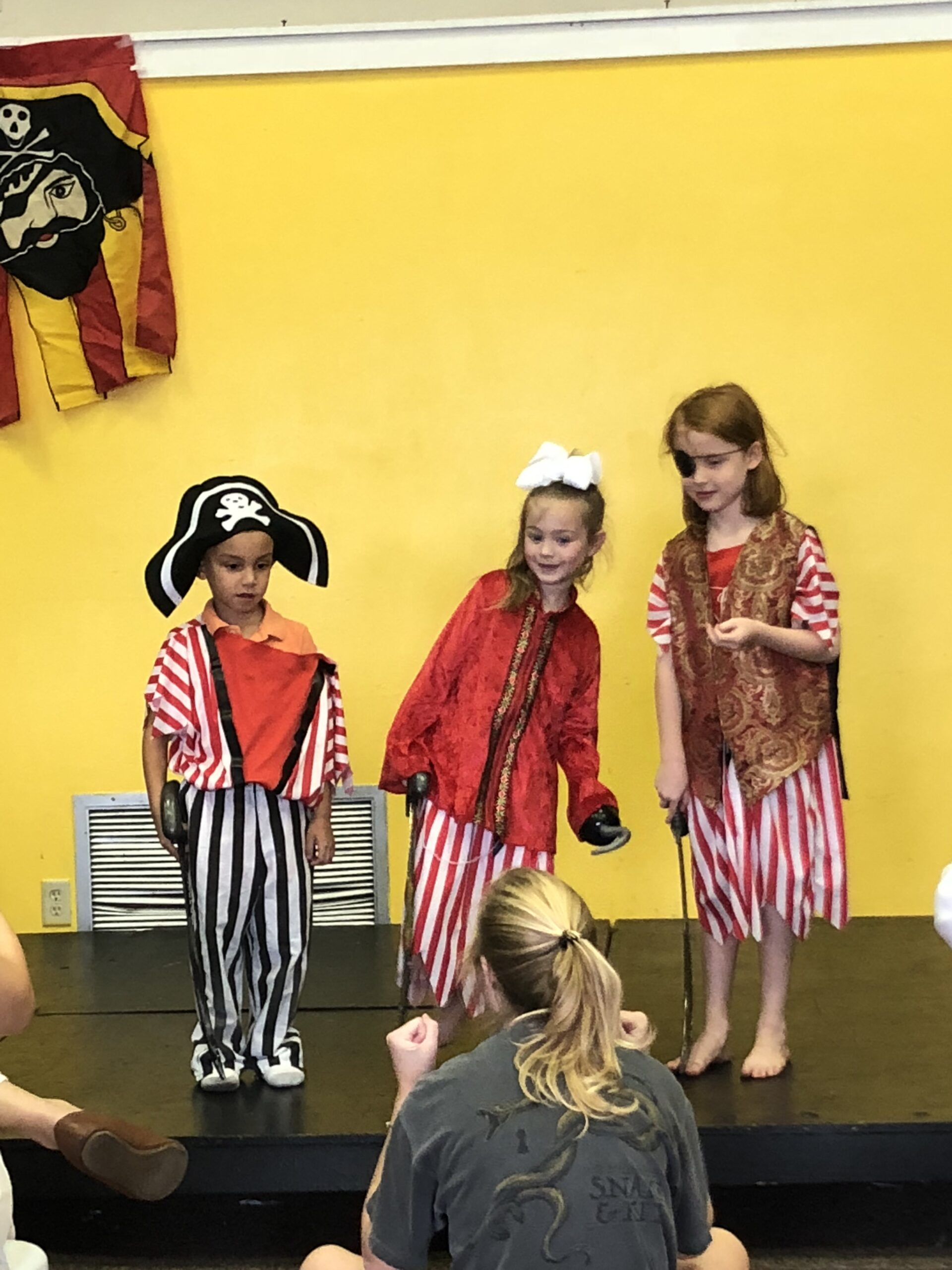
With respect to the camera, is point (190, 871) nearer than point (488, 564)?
Yes

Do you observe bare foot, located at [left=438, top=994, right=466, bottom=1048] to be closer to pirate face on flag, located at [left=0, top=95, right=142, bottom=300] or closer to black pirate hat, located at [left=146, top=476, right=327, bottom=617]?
black pirate hat, located at [left=146, top=476, right=327, bottom=617]

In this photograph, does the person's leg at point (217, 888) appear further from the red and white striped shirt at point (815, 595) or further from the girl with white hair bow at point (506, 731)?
the red and white striped shirt at point (815, 595)

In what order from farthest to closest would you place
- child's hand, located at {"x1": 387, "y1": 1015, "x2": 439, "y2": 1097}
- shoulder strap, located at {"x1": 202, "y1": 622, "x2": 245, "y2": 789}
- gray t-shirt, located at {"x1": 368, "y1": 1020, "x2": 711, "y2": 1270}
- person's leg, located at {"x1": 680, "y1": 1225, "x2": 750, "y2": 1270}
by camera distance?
shoulder strap, located at {"x1": 202, "y1": 622, "x2": 245, "y2": 789}, person's leg, located at {"x1": 680, "y1": 1225, "x2": 750, "y2": 1270}, child's hand, located at {"x1": 387, "y1": 1015, "x2": 439, "y2": 1097}, gray t-shirt, located at {"x1": 368, "y1": 1020, "x2": 711, "y2": 1270}

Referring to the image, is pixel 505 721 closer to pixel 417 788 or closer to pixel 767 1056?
pixel 417 788

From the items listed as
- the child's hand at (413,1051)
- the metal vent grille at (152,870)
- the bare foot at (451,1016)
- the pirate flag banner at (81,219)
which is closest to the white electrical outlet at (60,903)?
the metal vent grille at (152,870)

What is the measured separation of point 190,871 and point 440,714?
0.57m

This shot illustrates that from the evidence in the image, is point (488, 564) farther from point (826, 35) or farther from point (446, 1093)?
point (446, 1093)

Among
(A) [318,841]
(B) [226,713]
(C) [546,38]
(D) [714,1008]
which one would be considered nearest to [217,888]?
(A) [318,841]

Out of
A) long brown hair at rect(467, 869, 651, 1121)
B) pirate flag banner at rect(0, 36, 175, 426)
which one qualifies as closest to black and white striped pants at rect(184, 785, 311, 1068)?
long brown hair at rect(467, 869, 651, 1121)

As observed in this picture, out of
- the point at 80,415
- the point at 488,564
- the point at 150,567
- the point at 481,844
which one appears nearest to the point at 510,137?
the point at 488,564

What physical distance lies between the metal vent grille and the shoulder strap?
4.37 feet

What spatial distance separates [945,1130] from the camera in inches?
98.4

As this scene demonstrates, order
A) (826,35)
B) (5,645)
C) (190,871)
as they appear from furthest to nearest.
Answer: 1. (5,645)
2. (826,35)
3. (190,871)

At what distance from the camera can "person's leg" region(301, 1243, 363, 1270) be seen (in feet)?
6.48
